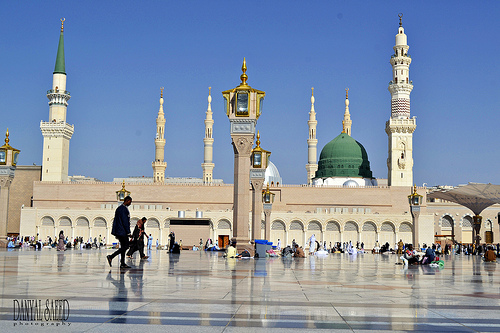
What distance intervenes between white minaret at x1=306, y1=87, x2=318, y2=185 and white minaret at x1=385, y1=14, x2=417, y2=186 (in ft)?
36.5

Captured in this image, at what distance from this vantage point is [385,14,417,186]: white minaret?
59406 mm

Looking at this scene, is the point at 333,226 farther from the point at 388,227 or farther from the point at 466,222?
the point at 466,222

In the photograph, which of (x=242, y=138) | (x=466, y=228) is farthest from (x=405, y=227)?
(x=242, y=138)

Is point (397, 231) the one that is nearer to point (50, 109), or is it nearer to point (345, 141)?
point (345, 141)

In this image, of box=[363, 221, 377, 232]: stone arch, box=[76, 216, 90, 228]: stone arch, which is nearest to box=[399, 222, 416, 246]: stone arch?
box=[363, 221, 377, 232]: stone arch

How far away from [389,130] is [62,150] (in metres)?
34.2

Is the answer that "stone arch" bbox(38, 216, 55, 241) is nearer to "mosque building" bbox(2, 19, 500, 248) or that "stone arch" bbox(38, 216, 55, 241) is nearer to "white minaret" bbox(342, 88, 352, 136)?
"mosque building" bbox(2, 19, 500, 248)

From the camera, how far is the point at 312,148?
230 feet

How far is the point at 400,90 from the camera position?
59.3 m

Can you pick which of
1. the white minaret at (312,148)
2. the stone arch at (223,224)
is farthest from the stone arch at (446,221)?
the stone arch at (223,224)

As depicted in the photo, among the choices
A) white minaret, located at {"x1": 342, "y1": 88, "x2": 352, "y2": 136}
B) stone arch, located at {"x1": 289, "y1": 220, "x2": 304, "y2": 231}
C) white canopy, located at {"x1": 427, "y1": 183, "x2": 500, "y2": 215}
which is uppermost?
white minaret, located at {"x1": 342, "y1": 88, "x2": 352, "y2": 136}

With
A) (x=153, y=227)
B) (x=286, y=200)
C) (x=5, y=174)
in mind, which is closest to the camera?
(x=5, y=174)

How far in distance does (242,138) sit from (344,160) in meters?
51.0

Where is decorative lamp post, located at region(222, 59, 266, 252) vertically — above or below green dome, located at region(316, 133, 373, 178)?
below
